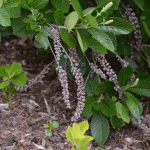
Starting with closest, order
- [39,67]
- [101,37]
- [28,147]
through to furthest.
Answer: [101,37] → [28,147] → [39,67]

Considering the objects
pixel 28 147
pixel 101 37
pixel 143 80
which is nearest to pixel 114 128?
pixel 143 80

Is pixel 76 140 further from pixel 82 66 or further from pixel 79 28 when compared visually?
pixel 82 66

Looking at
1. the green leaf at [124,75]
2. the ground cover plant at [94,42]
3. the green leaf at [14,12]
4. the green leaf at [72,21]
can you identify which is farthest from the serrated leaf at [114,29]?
the green leaf at [14,12]

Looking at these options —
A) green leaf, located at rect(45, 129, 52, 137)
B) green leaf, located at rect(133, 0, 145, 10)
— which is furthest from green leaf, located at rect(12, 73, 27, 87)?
green leaf, located at rect(133, 0, 145, 10)

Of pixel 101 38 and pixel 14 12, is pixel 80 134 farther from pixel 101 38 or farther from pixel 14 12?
pixel 14 12

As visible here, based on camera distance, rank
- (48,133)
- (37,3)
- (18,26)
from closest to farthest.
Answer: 1. (37,3)
2. (18,26)
3. (48,133)

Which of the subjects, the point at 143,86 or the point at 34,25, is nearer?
the point at 34,25

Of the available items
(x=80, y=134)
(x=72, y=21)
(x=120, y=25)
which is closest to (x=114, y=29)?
(x=120, y=25)
